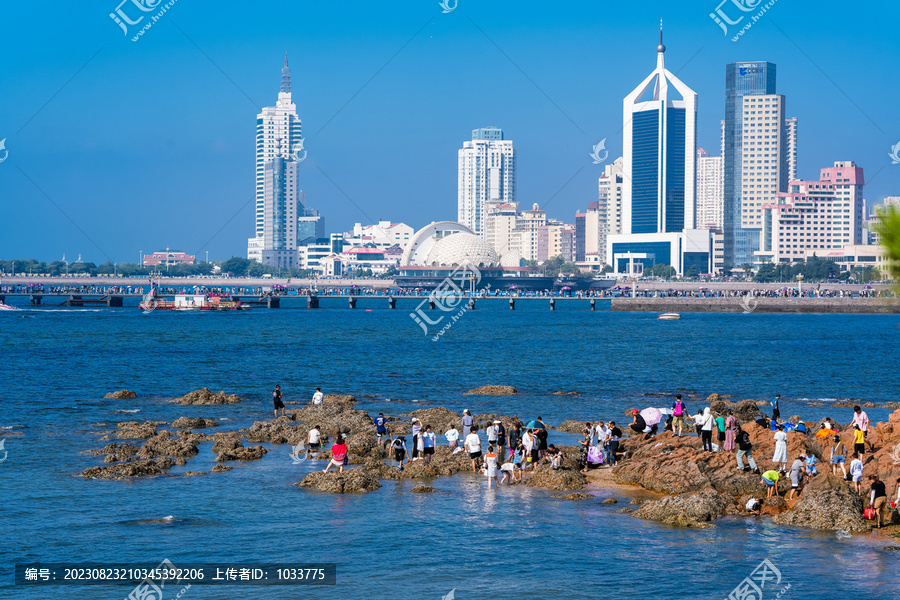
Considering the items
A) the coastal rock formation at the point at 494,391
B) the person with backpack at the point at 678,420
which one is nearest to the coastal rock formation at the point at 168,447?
the person with backpack at the point at 678,420

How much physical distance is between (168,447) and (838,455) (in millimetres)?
19288

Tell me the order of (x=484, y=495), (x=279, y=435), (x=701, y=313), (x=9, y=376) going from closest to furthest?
1. (x=484, y=495)
2. (x=279, y=435)
3. (x=9, y=376)
4. (x=701, y=313)

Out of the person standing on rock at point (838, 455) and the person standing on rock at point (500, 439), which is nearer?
the person standing on rock at point (838, 455)

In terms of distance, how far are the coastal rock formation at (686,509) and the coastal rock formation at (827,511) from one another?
4.35ft

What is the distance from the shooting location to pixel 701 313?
148 metres

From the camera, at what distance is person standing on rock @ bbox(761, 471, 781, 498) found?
2253 centimetres

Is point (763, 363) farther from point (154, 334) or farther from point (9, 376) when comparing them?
point (154, 334)

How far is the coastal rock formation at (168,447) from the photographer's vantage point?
27.7 m

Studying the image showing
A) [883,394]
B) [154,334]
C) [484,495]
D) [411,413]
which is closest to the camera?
[484,495]

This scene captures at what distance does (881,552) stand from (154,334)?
3160 inches

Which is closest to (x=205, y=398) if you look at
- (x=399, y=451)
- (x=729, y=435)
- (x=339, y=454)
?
(x=399, y=451)

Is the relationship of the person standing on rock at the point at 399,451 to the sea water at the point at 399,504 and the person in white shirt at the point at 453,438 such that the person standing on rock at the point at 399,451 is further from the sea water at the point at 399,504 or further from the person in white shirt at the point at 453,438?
the person in white shirt at the point at 453,438

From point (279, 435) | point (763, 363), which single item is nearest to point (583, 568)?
point (279, 435)

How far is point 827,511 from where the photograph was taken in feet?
67.5
